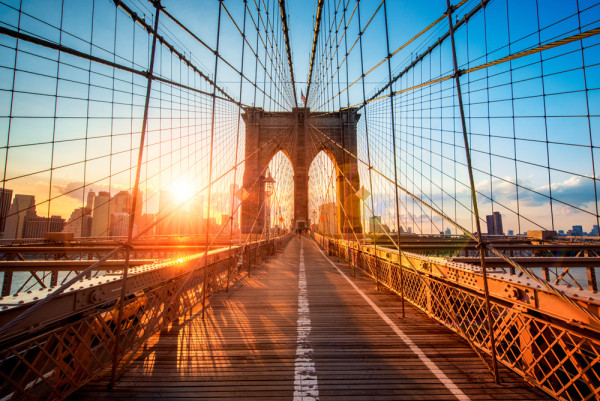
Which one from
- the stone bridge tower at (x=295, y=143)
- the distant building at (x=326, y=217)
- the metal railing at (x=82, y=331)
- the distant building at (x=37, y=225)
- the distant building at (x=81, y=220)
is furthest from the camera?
the stone bridge tower at (x=295, y=143)

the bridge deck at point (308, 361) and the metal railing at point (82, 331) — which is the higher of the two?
the metal railing at point (82, 331)

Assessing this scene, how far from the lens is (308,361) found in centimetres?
295

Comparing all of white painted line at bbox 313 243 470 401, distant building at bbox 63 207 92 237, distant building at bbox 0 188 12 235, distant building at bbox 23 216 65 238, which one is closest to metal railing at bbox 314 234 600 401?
white painted line at bbox 313 243 470 401

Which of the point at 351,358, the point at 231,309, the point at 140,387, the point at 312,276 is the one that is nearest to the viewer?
the point at 140,387

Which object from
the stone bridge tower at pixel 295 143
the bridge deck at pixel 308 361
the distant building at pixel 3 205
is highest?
the stone bridge tower at pixel 295 143

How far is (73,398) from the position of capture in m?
2.23

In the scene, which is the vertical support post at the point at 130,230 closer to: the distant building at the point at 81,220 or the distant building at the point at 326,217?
the distant building at the point at 81,220

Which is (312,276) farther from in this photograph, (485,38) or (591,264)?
(485,38)

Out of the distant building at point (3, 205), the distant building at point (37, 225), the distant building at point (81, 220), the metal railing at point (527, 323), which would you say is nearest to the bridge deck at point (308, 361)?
the metal railing at point (527, 323)

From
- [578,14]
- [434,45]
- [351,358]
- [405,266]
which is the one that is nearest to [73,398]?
[351,358]

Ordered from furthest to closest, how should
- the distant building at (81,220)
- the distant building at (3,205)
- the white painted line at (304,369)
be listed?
the distant building at (81,220) → the distant building at (3,205) → the white painted line at (304,369)

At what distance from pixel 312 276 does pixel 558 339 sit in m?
6.93

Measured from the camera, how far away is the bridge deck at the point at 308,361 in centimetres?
238

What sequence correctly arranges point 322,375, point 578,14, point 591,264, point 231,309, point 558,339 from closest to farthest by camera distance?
point 558,339
point 322,375
point 231,309
point 578,14
point 591,264
